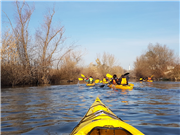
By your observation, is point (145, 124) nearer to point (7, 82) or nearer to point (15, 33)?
point (7, 82)

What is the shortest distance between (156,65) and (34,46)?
2734 centimetres

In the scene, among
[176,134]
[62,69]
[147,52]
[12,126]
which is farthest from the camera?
[147,52]

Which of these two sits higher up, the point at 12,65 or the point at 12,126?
the point at 12,65

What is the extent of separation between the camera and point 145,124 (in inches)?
184

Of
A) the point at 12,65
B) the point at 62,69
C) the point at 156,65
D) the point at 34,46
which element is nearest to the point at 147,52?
the point at 156,65

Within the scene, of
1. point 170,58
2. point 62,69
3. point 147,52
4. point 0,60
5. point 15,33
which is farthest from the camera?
point 147,52

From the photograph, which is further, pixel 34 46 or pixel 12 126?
pixel 34 46

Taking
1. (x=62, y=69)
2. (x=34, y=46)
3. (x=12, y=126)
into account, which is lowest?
(x=12, y=126)

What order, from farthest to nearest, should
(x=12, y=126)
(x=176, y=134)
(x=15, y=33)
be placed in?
(x=15, y=33), (x=12, y=126), (x=176, y=134)

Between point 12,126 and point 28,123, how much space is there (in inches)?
16.4

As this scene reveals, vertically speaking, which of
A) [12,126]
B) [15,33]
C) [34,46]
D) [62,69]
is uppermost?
[15,33]

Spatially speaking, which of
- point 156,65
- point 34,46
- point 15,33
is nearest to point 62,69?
point 34,46

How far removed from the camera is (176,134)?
13.0 feet

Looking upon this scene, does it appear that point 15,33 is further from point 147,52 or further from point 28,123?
point 147,52
